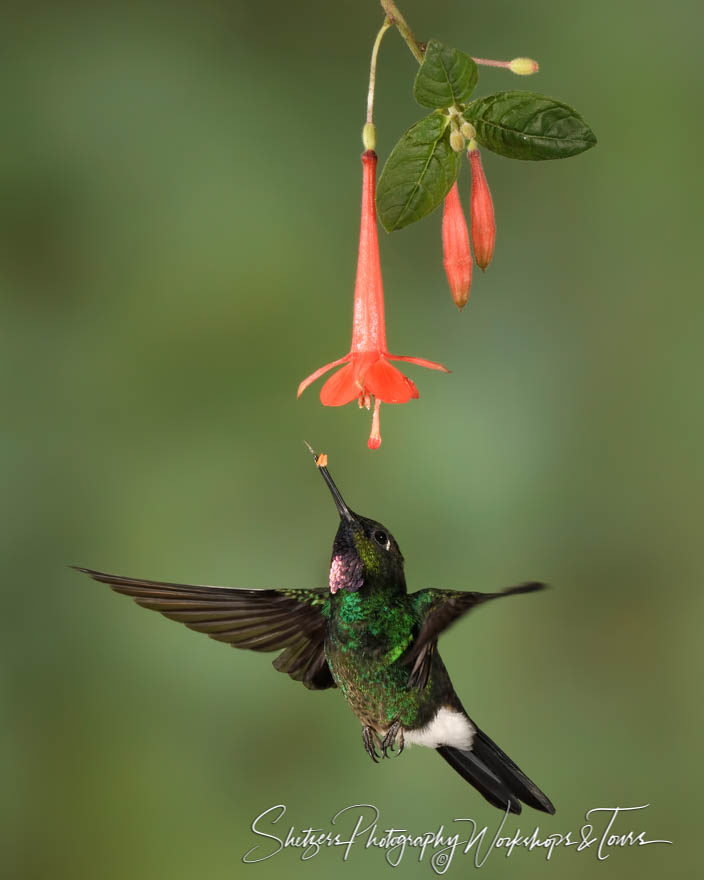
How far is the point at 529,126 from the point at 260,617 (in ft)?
2.01

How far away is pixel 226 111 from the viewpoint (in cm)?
217

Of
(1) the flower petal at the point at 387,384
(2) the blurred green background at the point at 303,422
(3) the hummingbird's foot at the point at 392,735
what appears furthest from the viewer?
(2) the blurred green background at the point at 303,422

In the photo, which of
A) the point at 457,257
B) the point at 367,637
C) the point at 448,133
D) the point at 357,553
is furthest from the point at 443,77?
the point at 367,637

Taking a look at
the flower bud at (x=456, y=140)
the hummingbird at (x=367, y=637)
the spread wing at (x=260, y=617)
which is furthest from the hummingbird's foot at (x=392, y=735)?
the flower bud at (x=456, y=140)

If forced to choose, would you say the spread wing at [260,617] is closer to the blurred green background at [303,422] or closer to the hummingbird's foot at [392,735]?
the hummingbird's foot at [392,735]

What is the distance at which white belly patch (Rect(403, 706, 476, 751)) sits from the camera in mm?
1144

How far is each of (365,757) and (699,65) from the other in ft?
5.39

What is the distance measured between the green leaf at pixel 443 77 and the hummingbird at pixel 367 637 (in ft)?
1.18

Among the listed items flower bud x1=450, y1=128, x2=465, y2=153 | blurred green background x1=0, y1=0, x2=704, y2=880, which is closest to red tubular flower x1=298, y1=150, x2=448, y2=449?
flower bud x1=450, y1=128, x2=465, y2=153

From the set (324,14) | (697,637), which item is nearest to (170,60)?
(324,14)

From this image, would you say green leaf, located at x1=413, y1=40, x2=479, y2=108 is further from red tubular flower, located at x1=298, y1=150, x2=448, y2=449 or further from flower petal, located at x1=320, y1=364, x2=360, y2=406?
flower petal, located at x1=320, y1=364, x2=360, y2=406

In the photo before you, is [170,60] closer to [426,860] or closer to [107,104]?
[107,104]

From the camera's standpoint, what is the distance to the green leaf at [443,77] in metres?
0.80

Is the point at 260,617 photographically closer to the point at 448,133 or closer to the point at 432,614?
the point at 432,614
